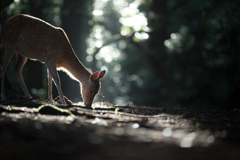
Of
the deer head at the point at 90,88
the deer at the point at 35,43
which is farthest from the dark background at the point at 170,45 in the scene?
the deer at the point at 35,43

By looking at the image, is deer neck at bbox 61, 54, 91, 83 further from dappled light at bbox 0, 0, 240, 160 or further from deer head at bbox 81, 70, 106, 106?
A: deer head at bbox 81, 70, 106, 106

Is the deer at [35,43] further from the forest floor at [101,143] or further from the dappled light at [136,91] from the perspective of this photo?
the forest floor at [101,143]

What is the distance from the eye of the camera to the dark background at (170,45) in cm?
1516

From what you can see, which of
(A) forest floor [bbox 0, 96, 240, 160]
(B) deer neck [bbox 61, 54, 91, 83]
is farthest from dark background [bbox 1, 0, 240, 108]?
(A) forest floor [bbox 0, 96, 240, 160]

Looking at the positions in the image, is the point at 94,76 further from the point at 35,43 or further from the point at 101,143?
the point at 101,143

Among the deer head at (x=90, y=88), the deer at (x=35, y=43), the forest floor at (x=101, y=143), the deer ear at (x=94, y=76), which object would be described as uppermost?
the deer at (x=35, y=43)

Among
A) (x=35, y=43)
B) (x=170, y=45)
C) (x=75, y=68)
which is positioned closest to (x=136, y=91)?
(x=170, y=45)

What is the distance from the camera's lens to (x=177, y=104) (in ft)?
67.3

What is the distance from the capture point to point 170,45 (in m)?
25.9

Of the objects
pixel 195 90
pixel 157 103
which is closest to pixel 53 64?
pixel 195 90

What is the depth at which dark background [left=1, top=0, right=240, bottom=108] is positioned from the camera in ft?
49.8

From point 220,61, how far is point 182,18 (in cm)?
683

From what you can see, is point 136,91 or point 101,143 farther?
point 136,91

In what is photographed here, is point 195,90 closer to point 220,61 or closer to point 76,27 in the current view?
point 220,61
